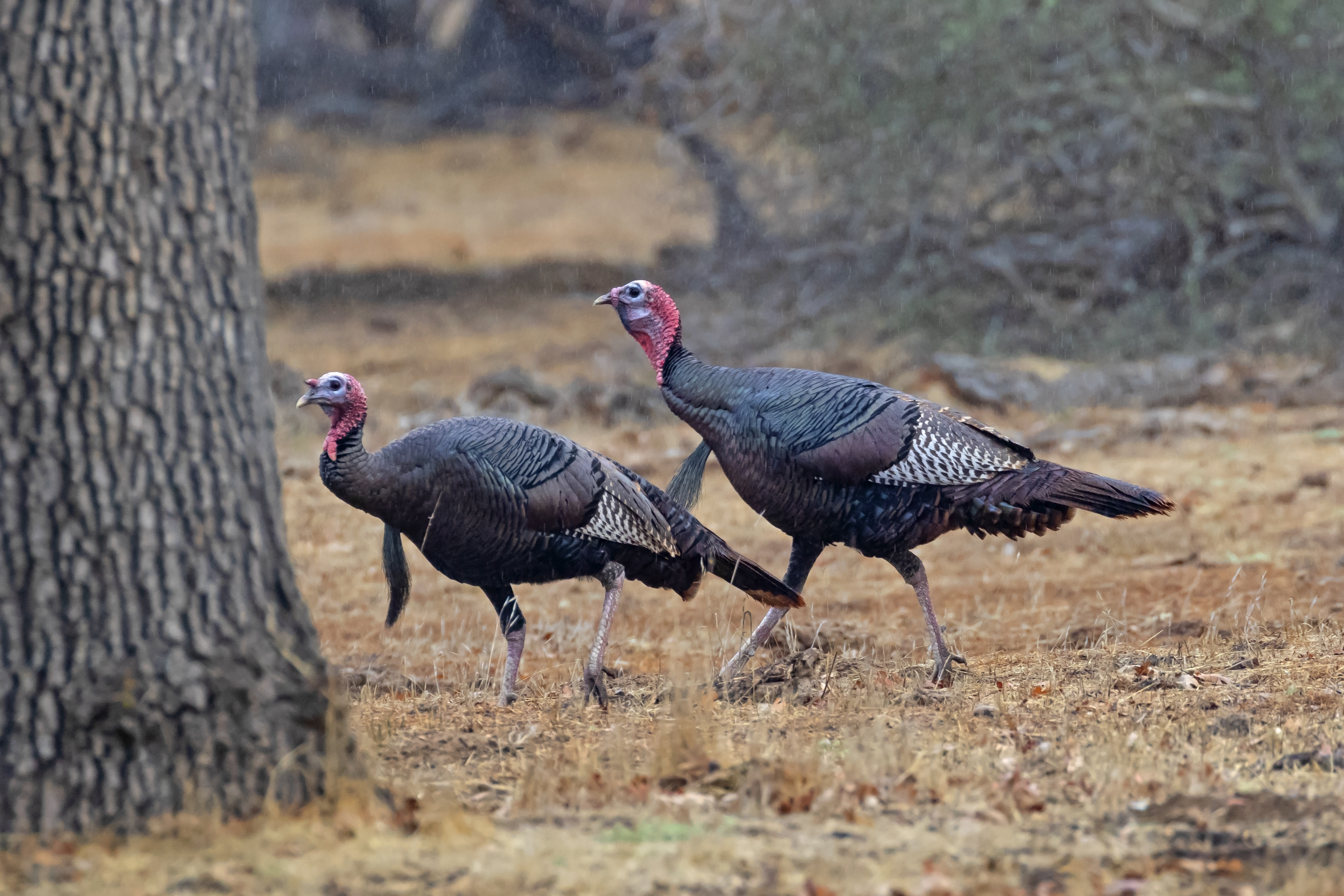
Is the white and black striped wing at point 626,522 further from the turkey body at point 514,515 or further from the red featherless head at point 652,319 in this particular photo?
the red featherless head at point 652,319

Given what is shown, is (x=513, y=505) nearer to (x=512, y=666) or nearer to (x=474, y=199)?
(x=512, y=666)

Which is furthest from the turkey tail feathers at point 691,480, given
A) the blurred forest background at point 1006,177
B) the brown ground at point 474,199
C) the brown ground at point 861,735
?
the brown ground at point 474,199

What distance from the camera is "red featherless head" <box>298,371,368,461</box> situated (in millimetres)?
5660

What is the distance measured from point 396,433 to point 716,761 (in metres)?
8.87

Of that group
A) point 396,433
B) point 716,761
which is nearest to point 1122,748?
point 716,761

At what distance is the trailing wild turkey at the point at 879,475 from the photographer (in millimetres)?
5961

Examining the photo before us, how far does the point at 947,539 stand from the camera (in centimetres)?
982

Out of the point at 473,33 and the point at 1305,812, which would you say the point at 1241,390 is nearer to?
the point at 1305,812

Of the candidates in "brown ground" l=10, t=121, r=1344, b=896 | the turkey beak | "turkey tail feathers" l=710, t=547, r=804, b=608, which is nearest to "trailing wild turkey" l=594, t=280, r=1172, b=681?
"turkey tail feathers" l=710, t=547, r=804, b=608

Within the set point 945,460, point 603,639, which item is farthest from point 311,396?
point 945,460

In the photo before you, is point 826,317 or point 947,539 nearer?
point 947,539

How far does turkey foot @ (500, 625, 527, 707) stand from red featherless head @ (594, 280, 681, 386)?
123 cm

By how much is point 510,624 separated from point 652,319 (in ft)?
4.70

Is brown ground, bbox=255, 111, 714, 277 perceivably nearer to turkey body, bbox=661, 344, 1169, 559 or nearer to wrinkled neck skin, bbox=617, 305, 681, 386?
wrinkled neck skin, bbox=617, 305, 681, 386
